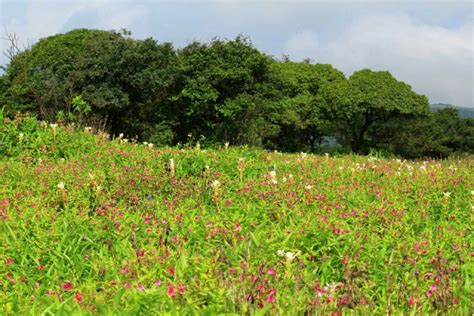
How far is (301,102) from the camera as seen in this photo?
106 feet

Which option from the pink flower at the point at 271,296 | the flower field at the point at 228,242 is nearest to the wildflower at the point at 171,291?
the flower field at the point at 228,242

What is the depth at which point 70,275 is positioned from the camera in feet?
12.4

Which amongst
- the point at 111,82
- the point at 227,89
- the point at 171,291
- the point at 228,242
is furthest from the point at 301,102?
the point at 171,291

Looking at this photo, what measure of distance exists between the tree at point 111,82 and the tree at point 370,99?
11.6m

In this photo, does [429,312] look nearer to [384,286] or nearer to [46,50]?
[384,286]

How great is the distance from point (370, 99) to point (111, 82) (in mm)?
15915

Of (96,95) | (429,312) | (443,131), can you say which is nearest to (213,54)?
(96,95)

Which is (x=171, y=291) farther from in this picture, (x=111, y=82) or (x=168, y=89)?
(x=168, y=89)

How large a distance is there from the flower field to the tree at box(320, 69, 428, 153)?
74.6ft

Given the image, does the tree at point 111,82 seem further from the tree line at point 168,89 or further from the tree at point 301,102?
the tree at point 301,102

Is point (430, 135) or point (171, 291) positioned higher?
point (430, 135)

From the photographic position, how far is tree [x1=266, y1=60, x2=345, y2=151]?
32.1 meters

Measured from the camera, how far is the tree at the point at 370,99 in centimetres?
2994

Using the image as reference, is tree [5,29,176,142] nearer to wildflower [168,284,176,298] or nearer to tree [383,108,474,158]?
tree [383,108,474,158]
